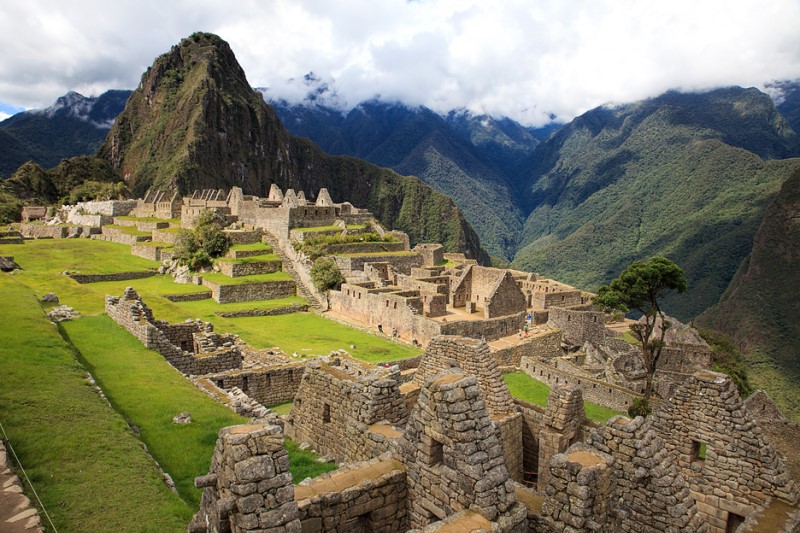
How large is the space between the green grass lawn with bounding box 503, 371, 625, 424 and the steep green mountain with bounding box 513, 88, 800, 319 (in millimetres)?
55176

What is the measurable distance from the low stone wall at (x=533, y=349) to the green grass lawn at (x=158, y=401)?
560 inches

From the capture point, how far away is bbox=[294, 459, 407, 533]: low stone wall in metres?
4.25

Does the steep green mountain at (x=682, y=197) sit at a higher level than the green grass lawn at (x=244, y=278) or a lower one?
higher

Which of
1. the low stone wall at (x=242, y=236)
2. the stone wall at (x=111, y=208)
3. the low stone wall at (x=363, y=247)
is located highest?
the stone wall at (x=111, y=208)

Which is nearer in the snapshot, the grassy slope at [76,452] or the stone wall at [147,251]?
the grassy slope at [76,452]

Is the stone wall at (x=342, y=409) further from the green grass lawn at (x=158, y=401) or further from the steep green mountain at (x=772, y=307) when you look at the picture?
the steep green mountain at (x=772, y=307)

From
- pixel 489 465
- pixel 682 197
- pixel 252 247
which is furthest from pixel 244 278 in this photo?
pixel 682 197

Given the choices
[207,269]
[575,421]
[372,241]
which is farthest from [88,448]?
[372,241]

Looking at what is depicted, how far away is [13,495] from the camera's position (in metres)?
5.00

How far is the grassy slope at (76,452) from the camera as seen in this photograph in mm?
5168

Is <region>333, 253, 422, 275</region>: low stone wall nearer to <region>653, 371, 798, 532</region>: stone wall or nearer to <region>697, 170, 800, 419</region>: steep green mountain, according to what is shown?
<region>653, 371, 798, 532</region>: stone wall

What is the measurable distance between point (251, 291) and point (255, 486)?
89.2 ft

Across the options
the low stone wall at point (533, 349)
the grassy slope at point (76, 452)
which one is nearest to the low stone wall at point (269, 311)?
the low stone wall at point (533, 349)

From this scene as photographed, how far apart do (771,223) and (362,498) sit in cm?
8422
